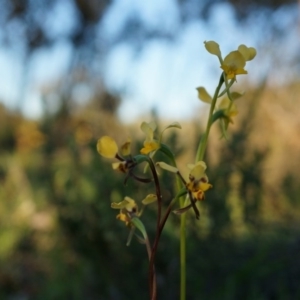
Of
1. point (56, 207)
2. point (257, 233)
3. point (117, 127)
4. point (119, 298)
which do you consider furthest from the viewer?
point (117, 127)

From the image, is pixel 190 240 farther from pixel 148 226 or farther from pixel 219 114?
pixel 219 114

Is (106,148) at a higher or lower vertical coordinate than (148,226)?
lower

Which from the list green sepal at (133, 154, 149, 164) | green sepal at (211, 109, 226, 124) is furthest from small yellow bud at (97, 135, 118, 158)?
green sepal at (211, 109, 226, 124)

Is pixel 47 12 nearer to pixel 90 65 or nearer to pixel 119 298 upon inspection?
pixel 90 65

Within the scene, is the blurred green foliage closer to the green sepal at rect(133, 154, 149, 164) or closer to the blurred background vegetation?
the blurred background vegetation

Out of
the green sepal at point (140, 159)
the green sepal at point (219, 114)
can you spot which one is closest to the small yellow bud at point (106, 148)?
the green sepal at point (140, 159)

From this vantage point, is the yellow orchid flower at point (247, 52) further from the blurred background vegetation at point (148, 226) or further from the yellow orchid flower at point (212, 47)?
the blurred background vegetation at point (148, 226)

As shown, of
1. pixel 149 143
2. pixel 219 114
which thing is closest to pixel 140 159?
pixel 149 143

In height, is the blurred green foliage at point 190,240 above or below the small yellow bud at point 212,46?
above

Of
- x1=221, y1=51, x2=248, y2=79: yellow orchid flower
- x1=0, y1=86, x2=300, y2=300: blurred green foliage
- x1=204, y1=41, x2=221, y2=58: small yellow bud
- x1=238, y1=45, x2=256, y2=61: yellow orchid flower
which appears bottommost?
x1=221, y1=51, x2=248, y2=79: yellow orchid flower

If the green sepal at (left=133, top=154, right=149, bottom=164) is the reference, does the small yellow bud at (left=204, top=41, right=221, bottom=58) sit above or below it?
above

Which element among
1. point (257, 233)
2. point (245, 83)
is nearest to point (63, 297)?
point (257, 233)
